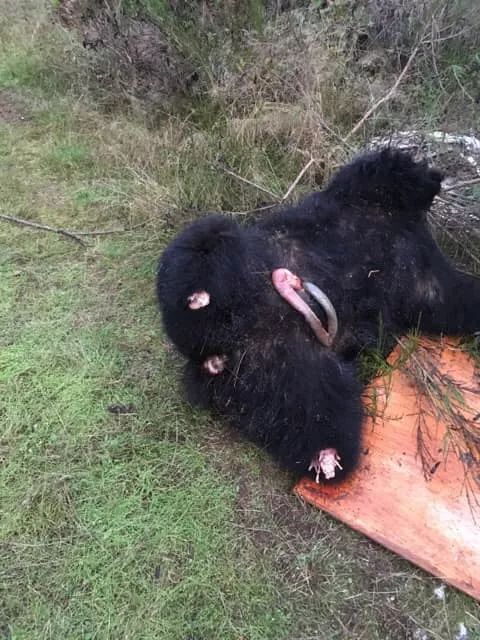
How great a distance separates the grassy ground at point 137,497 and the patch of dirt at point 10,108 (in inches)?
40.1

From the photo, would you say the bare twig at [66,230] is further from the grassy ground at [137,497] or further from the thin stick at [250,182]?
the thin stick at [250,182]

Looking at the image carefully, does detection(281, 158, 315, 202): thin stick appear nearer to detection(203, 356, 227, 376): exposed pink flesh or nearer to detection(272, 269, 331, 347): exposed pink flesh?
detection(272, 269, 331, 347): exposed pink flesh

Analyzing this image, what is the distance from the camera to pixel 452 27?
3.40 metres

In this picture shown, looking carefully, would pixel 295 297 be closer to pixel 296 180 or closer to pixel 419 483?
pixel 419 483

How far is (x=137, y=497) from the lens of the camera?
1.77 metres

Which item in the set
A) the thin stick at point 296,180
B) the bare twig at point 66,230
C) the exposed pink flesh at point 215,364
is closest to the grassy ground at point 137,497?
the bare twig at point 66,230

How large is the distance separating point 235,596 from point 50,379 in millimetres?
996

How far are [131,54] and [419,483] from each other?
2884 millimetres

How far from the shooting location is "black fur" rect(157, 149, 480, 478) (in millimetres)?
1653

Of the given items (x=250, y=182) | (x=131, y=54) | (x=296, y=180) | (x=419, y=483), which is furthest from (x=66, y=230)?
(x=419, y=483)

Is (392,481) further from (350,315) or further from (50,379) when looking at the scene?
(50,379)

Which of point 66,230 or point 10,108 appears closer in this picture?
point 66,230

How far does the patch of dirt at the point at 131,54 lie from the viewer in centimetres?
330

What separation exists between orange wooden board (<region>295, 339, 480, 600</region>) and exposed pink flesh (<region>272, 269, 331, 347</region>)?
41 cm
